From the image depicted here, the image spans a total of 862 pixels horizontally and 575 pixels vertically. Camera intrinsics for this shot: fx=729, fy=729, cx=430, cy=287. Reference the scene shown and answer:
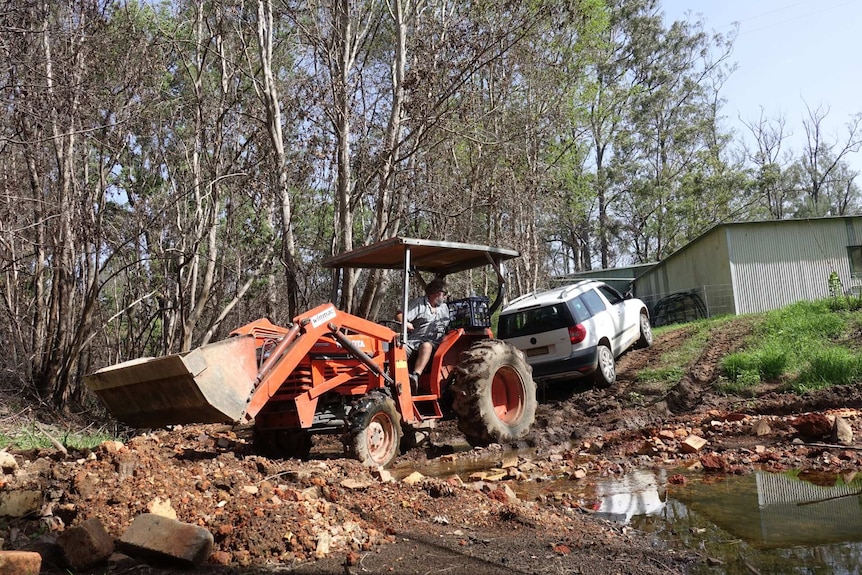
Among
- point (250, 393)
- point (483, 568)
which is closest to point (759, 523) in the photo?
point (483, 568)

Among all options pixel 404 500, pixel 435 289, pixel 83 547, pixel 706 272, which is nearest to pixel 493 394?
pixel 435 289

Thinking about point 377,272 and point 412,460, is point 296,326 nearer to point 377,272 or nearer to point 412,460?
point 412,460

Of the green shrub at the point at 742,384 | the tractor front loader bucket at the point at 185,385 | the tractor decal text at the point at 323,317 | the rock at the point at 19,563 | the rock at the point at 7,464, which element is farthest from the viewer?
the green shrub at the point at 742,384

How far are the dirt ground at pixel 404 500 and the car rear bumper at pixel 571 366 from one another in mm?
3144

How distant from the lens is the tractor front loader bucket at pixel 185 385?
6.50 m

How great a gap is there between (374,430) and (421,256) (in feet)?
8.78

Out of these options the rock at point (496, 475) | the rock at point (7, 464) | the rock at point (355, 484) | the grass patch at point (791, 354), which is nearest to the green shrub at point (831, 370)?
the grass patch at point (791, 354)

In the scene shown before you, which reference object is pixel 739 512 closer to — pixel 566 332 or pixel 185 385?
pixel 185 385

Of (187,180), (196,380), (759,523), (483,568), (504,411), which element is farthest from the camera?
(187,180)

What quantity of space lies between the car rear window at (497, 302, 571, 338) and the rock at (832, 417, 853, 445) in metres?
5.65

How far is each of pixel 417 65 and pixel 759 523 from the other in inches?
414

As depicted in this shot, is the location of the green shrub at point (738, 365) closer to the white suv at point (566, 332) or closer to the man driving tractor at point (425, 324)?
the white suv at point (566, 332)

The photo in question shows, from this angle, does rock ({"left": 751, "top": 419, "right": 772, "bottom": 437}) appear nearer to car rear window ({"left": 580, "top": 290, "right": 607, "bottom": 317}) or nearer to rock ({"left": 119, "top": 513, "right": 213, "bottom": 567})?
car rear window ({"left": 580, "top": 290, "right": 607, "bottom": 317})

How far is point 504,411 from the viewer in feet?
34.0
